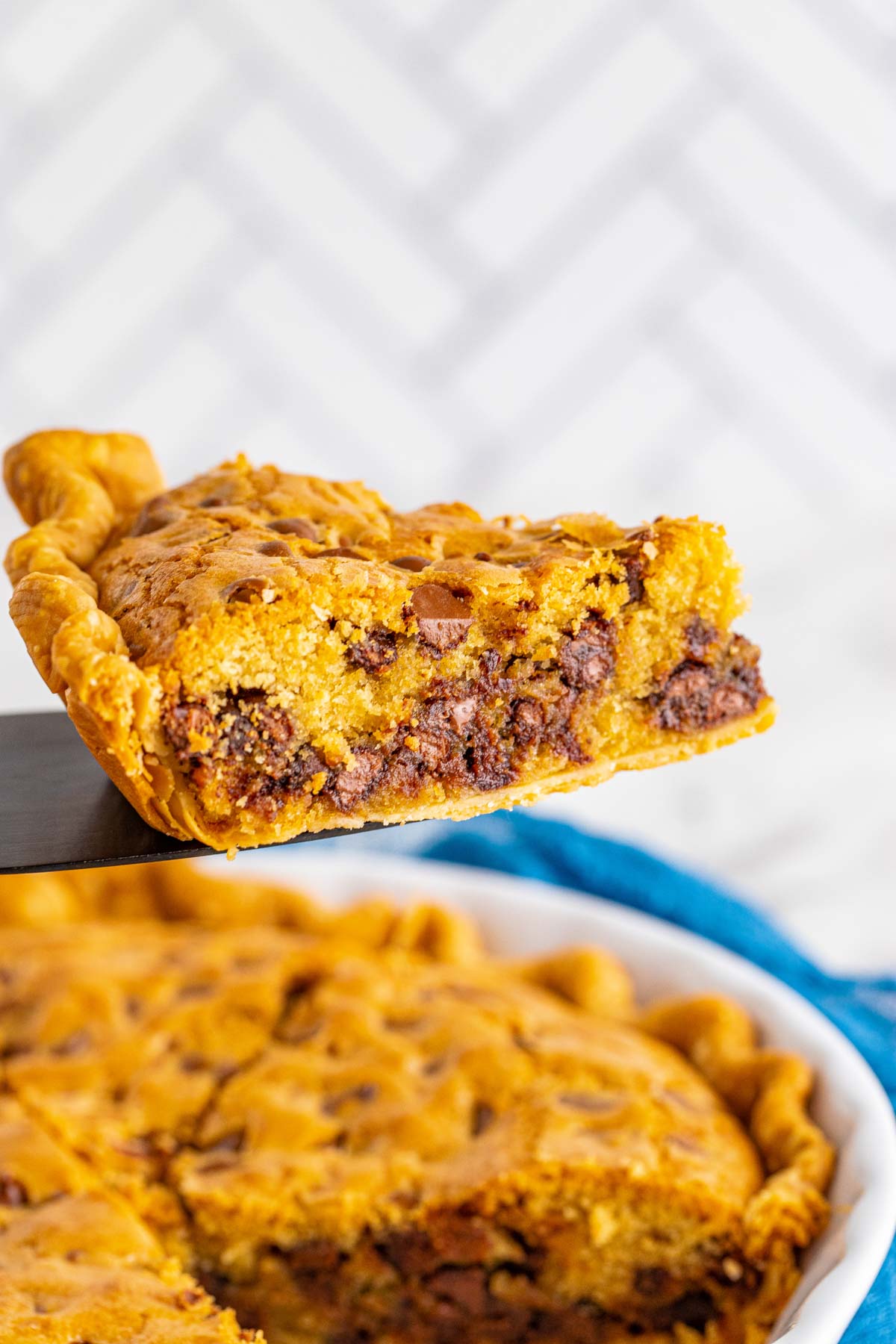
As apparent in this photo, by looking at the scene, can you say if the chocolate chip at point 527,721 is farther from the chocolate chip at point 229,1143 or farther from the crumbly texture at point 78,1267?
the chocolate chip at point 229,1143

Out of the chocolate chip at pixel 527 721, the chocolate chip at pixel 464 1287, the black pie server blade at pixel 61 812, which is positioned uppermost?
the chocolate chip at pixel 527 721

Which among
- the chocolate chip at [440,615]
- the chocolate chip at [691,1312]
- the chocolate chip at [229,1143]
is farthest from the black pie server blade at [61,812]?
the chocolate chip at [691,1312]

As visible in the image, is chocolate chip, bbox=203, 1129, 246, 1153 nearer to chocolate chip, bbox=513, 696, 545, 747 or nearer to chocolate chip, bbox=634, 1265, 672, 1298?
chocolate chip, bbox=634, 1265, 672, 1298

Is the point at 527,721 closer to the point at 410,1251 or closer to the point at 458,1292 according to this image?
the point at 410,1251

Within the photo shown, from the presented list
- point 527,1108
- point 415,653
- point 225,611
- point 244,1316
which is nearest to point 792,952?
point 527,1108

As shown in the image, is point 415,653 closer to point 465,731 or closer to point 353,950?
point 465,731

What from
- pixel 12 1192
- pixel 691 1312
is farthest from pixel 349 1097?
pixel 691 1312

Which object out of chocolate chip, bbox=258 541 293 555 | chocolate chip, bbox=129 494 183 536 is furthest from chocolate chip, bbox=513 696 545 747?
chocolate chip, bbox=129 494 183 536
